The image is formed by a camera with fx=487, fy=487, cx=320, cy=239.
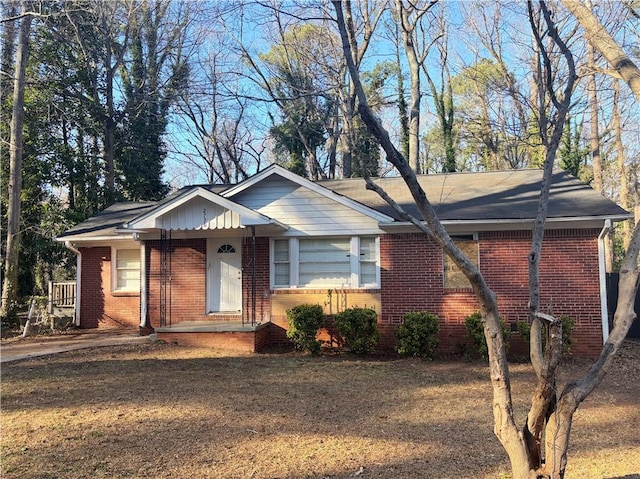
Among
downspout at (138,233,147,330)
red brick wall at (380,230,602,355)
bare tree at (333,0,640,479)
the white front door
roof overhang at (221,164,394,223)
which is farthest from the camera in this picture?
downspout at (138,233,147,330)

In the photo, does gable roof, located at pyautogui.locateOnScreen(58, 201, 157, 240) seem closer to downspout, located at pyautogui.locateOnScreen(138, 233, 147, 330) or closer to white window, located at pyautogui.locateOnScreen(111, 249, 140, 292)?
white window, located at pyautogui.locateOnScreen(111, 249, 140, 292)

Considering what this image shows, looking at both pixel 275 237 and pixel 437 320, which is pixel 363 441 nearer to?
pixel 437 320

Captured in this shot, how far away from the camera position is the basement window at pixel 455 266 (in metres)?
10.8

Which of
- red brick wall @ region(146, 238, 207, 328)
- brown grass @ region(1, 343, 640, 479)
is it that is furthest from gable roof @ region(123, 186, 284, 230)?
brown grass @ region(1, 343, 640, 479)

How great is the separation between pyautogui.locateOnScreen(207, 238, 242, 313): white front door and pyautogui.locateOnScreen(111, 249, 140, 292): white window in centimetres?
286

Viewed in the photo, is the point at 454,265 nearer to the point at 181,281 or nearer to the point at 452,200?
the point at 452,200

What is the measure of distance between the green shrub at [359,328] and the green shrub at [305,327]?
20.5 inches

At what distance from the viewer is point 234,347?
35.2ft

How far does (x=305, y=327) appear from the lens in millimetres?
10414

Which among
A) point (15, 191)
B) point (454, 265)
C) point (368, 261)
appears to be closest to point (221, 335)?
point (368, 261)

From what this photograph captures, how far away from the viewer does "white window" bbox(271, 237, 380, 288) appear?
37.3ft

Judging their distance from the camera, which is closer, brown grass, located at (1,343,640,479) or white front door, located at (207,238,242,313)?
brown grass, located at (1,343,640,479)

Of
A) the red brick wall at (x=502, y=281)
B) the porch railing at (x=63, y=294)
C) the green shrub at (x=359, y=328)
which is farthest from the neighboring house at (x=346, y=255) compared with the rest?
the porch railing at (x=63, y=294)

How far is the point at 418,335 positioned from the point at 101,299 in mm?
9210
